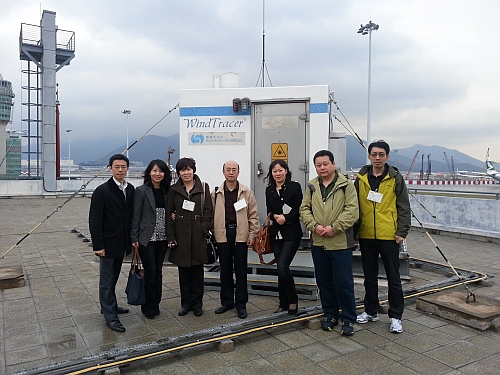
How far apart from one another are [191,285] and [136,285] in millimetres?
684

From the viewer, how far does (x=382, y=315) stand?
15.1 ft

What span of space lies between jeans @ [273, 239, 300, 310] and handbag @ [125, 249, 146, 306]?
1.43 m

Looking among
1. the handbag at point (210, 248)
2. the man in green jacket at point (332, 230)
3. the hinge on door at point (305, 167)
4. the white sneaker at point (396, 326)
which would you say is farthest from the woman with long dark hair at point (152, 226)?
the white sneaker at point (396, 326)

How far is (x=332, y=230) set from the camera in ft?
12.6

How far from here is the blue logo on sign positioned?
21.3ft

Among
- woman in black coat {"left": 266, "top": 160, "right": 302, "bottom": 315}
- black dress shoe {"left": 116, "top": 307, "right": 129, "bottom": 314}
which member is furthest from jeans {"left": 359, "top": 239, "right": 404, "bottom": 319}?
black dress shoe {"left": 116, "top": 307, "right": 129, "bottom": 314}

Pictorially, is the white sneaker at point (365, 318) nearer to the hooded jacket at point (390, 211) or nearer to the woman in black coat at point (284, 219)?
the woman in black coat at point (284, 219)

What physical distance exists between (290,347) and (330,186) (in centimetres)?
156

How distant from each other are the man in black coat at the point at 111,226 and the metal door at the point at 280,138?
98.2 inches

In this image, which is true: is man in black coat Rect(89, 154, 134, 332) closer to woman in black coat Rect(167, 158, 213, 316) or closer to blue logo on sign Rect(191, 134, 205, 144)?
woman in black coat Rect(167, 158, 213, 316)

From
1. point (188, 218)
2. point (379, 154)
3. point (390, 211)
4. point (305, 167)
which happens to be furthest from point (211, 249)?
point (305, 167)

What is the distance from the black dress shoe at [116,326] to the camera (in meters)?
4.11

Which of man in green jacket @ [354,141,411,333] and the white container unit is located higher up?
the white container unit

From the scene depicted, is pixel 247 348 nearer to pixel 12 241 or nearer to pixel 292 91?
pixel 292 91
